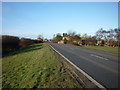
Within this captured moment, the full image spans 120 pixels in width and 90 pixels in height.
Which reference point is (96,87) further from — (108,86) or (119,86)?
(119,86)

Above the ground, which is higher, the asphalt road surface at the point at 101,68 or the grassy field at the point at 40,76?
the asphalt road surface at the point at 101,68

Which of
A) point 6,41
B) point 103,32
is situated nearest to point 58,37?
point 103,32

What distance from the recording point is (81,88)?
12.1ft

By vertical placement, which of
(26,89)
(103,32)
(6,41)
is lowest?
(26,89)

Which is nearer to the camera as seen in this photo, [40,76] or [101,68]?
[40,76]

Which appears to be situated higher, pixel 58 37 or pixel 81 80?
pixel 58 37

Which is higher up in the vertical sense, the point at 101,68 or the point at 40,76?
the point at 101,68

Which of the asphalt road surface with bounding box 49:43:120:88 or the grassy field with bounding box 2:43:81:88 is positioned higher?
the asphalt road surface with bounding box 49:43:120:88

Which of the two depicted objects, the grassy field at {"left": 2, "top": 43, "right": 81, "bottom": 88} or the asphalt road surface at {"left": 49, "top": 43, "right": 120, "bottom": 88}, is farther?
the asphalt road surface at {"left": 49, "top": 43, "right": 120, "bottom": 88}

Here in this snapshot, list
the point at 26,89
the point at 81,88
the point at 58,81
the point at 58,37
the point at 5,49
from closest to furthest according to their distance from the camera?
the point at 81,88
the point at 26,89
the point at 58,81
the point at 5,49
the point at 58,37

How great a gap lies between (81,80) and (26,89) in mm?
2545

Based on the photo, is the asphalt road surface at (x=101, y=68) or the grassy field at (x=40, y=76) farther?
the asphalt road surface at (x=101, y=68)

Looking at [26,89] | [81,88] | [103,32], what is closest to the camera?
[81,88]

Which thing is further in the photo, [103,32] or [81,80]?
[103,32]
